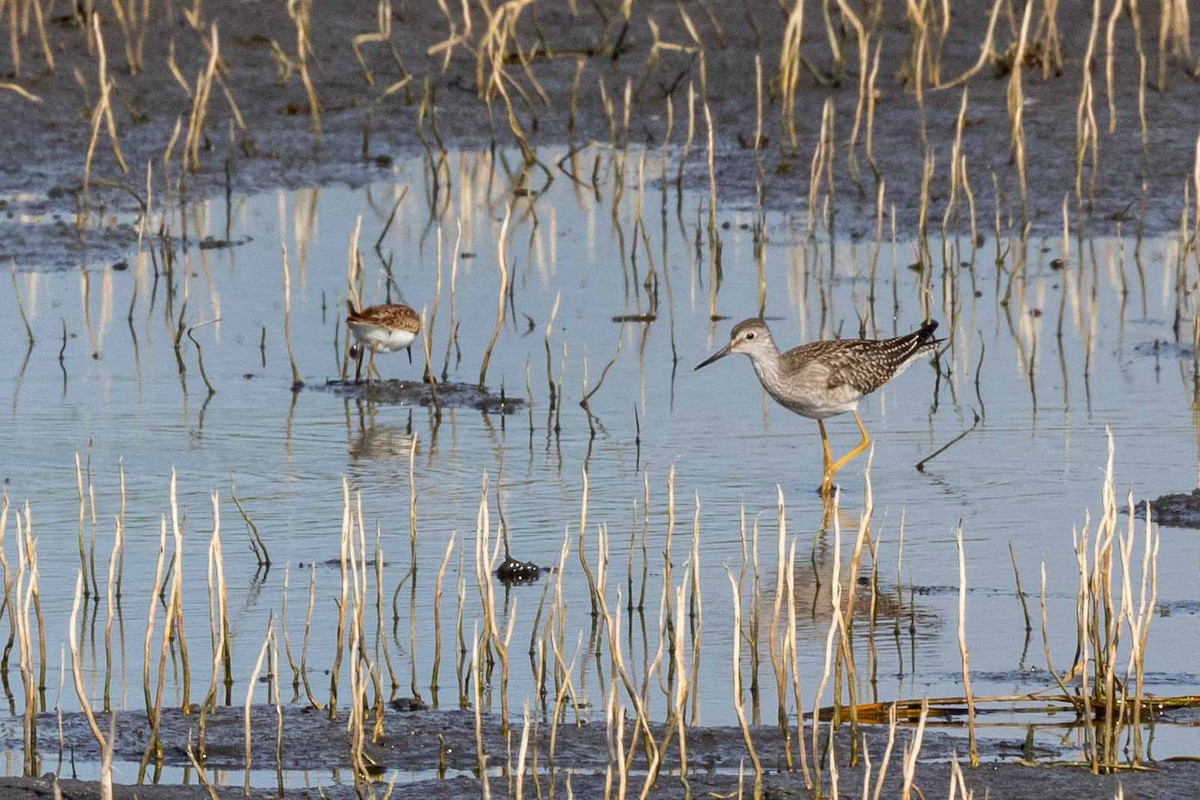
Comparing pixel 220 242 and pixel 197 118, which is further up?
pixel 197 118

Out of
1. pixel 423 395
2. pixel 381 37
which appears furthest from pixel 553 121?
pixel 423 395

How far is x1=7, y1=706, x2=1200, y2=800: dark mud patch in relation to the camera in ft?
17.4

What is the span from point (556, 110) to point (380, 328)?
8.12 meters

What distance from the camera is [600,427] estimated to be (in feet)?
33.0

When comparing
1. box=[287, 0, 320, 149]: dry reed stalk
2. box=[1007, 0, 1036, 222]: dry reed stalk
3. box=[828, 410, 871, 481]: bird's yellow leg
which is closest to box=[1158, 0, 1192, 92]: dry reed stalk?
box=[1007, 0, 1036, 222]: dry reed stalk

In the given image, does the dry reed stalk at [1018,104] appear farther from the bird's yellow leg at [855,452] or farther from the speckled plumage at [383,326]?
the speckled plumage at [383,326]

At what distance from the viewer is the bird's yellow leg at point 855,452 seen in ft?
30.5

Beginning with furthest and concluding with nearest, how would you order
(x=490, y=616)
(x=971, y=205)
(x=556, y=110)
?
(x=556, y=110)
(x=971, y=205)
(x=490, y=616)

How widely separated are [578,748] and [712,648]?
3.90 ft

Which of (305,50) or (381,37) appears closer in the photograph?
(381,37)

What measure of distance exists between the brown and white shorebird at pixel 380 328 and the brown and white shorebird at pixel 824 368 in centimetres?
184

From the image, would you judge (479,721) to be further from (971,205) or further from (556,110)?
(556,110)

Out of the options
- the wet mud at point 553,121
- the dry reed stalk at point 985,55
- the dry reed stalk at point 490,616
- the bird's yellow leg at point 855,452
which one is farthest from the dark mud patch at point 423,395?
the dry reed stalk at point 985,55

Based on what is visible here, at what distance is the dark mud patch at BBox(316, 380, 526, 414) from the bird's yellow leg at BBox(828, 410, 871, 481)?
1.72 m
